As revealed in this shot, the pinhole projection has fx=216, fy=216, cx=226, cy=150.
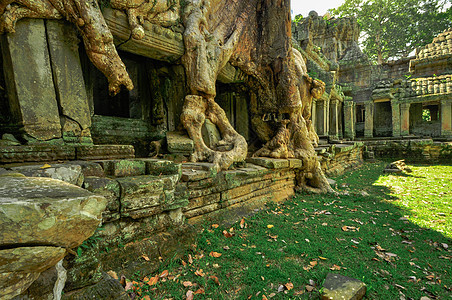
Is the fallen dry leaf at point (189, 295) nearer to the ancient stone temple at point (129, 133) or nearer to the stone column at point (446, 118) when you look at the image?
the ancient stone temple at point (129, 133)

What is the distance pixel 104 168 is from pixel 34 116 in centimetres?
131

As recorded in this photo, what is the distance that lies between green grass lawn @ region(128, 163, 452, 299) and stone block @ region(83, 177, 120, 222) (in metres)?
0.72

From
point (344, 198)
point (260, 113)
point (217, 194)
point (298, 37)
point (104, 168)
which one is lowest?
point (344, 198)

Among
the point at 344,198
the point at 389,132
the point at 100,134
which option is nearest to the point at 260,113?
the point at 344,198

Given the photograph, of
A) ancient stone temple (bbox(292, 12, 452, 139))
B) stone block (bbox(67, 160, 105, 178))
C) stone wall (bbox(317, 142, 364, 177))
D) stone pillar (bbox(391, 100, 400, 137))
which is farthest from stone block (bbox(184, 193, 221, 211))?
stone pillar (bbox(391, 100, 400, 137))

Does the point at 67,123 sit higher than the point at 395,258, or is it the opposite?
the point at 67,123

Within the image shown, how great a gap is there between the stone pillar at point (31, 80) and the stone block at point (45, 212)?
82.0 inches

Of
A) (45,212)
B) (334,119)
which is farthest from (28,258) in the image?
(334,119)

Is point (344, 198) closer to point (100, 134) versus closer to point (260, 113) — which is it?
point (260, 113)

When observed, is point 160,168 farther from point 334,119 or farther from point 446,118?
point 446,118

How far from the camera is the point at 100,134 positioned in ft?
17.5

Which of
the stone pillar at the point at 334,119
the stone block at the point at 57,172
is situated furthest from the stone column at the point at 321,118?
the stone block at the point at 57,172

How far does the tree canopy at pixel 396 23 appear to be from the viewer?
24.0 meters

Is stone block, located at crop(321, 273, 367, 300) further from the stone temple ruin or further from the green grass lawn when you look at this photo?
the stone temple ruin
